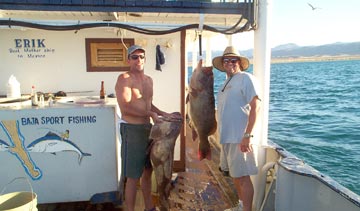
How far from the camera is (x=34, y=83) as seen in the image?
557 cm

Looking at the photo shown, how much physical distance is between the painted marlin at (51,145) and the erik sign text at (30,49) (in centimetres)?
212

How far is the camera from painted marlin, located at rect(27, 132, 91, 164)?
3.91 meters

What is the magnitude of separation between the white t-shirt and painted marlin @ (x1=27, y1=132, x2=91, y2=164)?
184 cm

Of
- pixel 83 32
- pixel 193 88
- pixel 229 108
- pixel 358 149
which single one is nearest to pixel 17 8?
pixel 83 32

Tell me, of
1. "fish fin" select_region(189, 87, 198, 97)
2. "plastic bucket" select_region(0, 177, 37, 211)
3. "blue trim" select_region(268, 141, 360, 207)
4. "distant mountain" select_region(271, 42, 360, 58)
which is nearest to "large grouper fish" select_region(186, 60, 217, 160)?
"fish fin" select_region(189, 87, 198, 97)

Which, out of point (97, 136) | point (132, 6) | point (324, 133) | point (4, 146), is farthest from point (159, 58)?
point (324, 133)

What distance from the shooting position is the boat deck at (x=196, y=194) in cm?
434

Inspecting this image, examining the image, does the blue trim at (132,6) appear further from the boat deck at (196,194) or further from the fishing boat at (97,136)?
the boat deck at (196,194)

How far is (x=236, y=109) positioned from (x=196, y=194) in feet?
5.62

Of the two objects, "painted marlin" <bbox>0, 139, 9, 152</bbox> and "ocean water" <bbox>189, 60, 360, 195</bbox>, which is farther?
"ocean water" <bbox>189, 60, 360, 195</bbox>

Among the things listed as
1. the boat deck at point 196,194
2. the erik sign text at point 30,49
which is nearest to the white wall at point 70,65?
the erik sign text at point 30,49

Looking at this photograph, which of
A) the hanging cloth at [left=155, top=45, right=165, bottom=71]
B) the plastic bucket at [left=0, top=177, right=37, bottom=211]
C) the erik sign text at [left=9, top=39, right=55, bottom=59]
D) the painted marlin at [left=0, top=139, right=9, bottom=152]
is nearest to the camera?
the plastic bucket at [left=0, top=177, right=37, bottom=211]

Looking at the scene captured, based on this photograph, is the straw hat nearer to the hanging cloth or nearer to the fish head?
the fish head

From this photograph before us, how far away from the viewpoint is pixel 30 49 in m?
5.45
